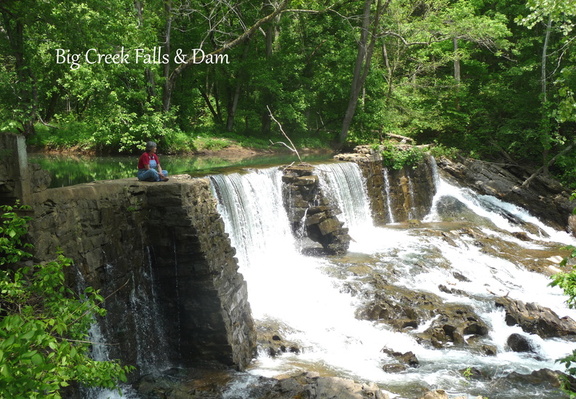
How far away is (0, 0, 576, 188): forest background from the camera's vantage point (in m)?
18.7

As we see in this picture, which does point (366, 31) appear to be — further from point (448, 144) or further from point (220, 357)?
point (220, 357)

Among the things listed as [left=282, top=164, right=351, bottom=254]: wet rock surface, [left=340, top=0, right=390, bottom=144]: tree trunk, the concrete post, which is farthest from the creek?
[left=340, top=0, right=390, bottom=144]: tree trunk

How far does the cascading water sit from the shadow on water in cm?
223

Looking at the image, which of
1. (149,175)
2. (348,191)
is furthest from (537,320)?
(149,175)

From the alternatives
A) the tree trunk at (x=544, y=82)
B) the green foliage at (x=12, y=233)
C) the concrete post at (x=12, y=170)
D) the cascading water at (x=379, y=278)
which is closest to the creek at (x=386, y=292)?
the cascading water at (x=379, y=278)

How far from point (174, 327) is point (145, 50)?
548 inches

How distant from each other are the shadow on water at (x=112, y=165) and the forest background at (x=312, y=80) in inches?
49.3

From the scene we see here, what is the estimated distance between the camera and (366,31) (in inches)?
865

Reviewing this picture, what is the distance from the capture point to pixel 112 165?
651 inches

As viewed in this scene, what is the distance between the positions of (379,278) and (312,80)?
16701mm

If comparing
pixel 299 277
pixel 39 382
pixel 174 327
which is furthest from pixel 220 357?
pixel 39 382

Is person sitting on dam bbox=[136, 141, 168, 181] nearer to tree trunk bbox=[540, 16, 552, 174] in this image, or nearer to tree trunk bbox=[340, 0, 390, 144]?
tree trunk bbox=[540, 16, 552, 174]

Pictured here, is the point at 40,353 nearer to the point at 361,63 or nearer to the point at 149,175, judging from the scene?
the point at 149,175

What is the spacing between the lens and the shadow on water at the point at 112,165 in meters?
13.4
